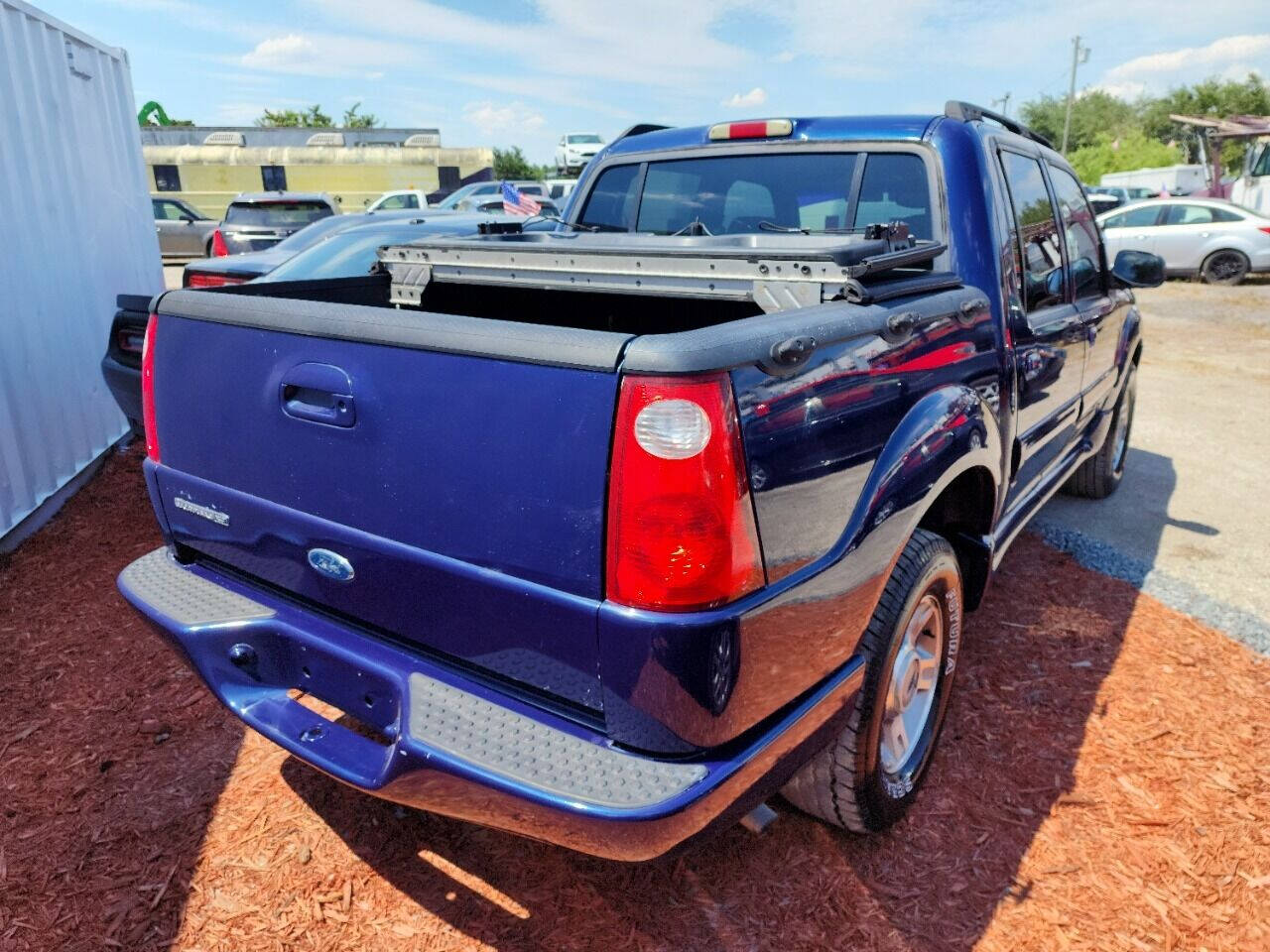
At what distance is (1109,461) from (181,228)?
66.0ft

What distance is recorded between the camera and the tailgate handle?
76.6 inches

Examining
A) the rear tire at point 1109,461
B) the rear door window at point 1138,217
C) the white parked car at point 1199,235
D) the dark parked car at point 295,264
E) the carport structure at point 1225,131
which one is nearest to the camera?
the dark parked car at point 295,264

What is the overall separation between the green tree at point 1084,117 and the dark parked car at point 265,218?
7227cm

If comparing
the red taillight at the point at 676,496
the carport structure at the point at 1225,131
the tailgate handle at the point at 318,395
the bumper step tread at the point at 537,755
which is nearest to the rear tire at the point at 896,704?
the bumper step tread at the point at 537,755

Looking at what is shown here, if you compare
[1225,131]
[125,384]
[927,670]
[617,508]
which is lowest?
[927,670]

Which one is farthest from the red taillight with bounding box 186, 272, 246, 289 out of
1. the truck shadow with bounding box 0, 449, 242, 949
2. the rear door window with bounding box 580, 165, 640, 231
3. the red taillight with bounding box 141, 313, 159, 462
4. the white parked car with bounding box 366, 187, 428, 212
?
the white parked car with bounding box 366, 187, 428, 212

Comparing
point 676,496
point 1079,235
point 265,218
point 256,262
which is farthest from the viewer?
point 265,218

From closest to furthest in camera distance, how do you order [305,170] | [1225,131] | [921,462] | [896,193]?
1. [921,462]
2. [896,193]
3. [1225,131]
4. [305,170]

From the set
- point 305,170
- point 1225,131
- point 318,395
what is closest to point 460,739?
point 318,395

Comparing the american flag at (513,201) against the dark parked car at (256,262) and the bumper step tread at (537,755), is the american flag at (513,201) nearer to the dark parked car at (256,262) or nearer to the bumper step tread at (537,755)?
the dark parked car at (256,262)

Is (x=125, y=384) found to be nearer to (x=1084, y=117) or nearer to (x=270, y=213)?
(x=270, y=213)

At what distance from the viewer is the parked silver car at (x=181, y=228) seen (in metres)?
19.5

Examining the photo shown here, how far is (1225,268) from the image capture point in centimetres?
1680

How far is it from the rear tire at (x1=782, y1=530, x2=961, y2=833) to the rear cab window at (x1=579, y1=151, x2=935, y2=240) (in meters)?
1.23
